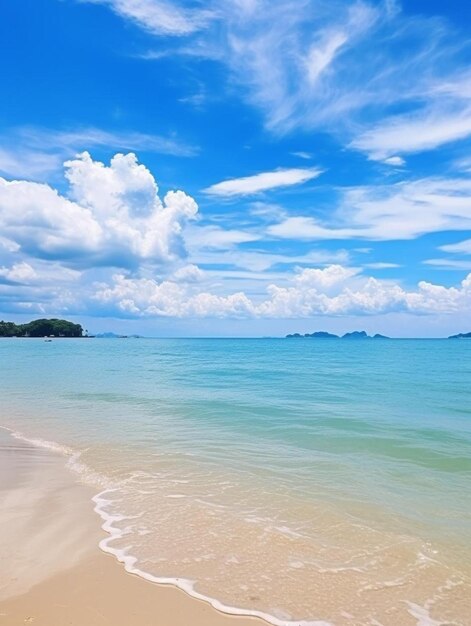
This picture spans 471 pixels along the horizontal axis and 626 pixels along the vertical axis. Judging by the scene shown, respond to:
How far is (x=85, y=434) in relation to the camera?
16.1 m

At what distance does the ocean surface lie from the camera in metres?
6.02

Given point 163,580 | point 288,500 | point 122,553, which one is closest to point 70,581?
point 122,553

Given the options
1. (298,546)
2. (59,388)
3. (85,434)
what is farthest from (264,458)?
(59,388)

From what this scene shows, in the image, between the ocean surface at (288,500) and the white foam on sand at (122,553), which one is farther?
the ocean surface at (288,500)

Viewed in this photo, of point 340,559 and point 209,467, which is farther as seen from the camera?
point 209,467

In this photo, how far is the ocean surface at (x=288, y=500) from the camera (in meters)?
6.02

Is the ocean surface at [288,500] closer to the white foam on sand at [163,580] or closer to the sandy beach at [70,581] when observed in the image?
the white foam on sand at [163,580]

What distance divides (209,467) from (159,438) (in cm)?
404

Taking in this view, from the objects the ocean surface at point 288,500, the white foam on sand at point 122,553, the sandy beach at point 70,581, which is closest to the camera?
the sandy beach at point 70,581

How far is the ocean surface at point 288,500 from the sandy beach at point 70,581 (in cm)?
28

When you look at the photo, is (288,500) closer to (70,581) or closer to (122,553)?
(122,553)

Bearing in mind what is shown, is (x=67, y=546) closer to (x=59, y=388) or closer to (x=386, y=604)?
(x=386, y=604)

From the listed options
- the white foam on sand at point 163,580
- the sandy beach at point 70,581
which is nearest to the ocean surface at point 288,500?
the white foam on sand at point 163,580

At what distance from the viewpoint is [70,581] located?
6004 millimetres
